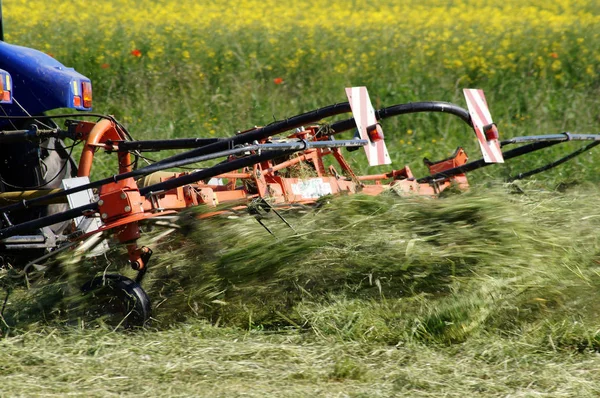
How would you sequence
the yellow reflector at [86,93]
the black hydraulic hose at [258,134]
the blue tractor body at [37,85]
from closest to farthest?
the black hydraulic hose at [258,134], the blue tractor body at [37,85], the yellow reflector at [86,93]

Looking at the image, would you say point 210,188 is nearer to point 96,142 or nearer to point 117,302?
point 96,142

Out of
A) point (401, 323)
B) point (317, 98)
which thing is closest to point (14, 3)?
point (317, 98)

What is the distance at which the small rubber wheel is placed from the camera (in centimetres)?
398

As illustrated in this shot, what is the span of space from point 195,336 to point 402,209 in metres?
1.17

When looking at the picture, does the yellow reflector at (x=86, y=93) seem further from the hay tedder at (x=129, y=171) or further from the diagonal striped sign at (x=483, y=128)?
the diagonal striped sign at (x=483, y=128)

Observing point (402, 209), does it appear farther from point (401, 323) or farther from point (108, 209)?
point (108, 209)

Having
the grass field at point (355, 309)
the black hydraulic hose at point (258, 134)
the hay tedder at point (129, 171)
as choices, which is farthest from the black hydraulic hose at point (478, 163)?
the black hydraulic hose at point (258, 134)

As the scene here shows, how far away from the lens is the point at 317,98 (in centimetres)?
1014

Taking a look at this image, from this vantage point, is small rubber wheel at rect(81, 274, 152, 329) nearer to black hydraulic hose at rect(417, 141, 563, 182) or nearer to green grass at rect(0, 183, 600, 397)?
green grass at rect(0, 183, 600, 397)

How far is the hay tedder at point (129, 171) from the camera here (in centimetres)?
402

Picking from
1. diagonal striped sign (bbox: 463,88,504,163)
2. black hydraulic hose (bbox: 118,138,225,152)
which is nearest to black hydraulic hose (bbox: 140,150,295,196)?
black hydraulic hose (bbox: 118,138,225,152)

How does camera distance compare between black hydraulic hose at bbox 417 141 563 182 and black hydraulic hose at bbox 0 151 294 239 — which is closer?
black hydraulic hose at bbox 0 151 294 239

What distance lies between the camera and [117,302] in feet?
13.3

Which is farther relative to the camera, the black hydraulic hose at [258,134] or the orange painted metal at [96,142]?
the orange painted metal at [96,142]
